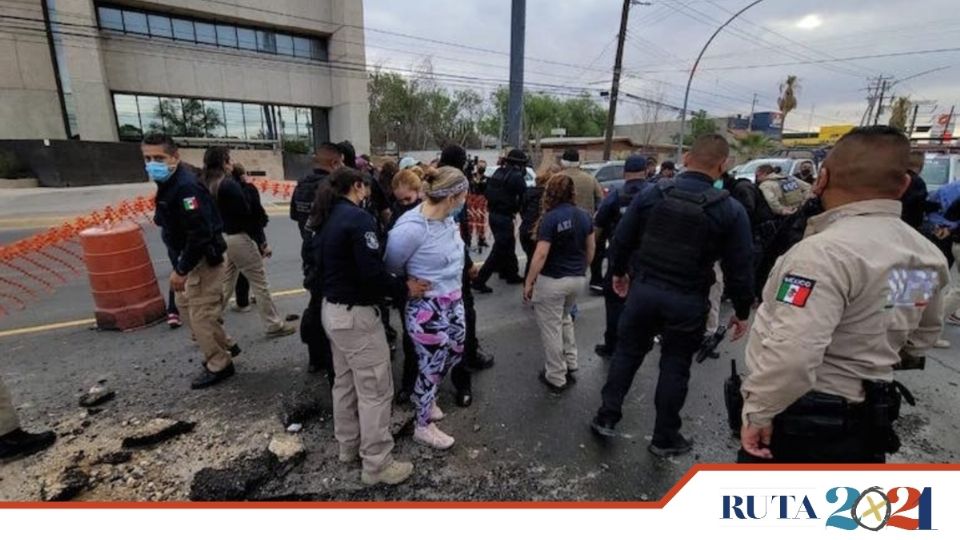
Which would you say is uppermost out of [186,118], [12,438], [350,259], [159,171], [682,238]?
[186,118]

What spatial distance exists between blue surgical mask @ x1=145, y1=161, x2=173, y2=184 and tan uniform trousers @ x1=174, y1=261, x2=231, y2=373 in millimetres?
616

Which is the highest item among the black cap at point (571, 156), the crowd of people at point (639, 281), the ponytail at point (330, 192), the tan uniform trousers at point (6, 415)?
the black cap at point (571, 156)

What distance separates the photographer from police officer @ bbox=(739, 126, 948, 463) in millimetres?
1369

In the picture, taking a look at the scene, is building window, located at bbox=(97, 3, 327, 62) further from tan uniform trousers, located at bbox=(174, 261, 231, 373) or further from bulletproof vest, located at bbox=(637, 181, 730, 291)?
bulletproof vest, located at bbox=(637, 181, 730, 291)

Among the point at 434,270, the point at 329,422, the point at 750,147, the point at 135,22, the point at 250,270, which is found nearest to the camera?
the point at 434,270

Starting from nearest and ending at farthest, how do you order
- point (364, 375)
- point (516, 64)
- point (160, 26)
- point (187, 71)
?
point (364, 375) < point (516, 64) < point (160, 26) < point (187, 71)

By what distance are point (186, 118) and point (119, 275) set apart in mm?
24425

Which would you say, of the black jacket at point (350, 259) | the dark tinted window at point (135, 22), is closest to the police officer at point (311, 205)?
the black jacket at point (350, 259)

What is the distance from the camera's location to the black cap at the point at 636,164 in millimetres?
4492

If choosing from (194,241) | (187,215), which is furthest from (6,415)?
(187,215)

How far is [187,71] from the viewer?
23641 millimetres

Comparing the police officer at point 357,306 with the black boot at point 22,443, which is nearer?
the police officer at point 357,306

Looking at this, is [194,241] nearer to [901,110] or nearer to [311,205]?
[311,205]

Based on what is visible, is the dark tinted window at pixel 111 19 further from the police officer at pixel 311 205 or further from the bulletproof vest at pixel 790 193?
the bulletproof vest at pixel 790 193
